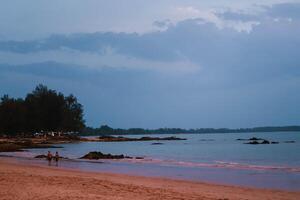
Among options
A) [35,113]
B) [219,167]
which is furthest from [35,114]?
[219,167]

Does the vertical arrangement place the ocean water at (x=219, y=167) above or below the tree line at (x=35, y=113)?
below

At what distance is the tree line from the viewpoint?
123250 millimetres

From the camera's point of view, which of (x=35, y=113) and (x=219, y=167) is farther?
(x=35, y=113)

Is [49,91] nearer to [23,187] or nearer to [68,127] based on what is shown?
[68,127]

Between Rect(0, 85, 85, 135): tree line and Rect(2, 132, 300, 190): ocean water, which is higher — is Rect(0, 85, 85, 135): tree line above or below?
above

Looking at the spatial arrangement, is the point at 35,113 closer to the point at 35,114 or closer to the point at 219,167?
the point at 35,114

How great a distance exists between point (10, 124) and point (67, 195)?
376 ft

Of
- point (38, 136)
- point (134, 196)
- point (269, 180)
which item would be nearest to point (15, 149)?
point (269, 180)

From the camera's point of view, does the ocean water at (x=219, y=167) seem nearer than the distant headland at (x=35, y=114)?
Yes

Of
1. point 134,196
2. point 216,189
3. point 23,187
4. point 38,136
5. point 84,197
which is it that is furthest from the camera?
point 38,136

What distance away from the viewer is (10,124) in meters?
125

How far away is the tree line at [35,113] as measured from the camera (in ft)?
404

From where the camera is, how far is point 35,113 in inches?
4985

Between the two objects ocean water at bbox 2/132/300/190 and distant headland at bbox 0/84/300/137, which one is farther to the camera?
distant headland at bbox 0/84/300/137
